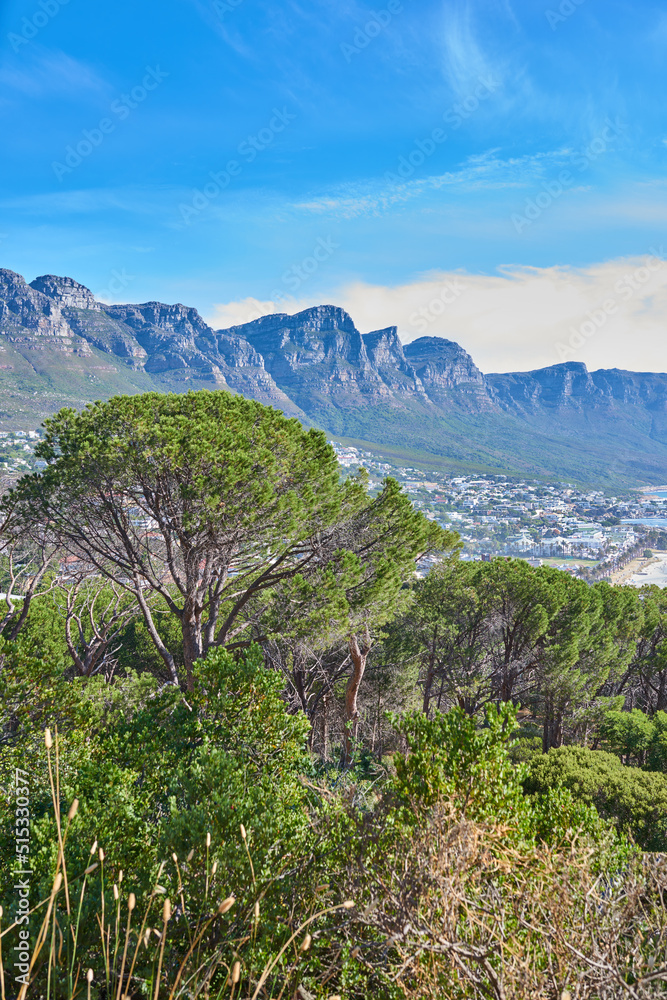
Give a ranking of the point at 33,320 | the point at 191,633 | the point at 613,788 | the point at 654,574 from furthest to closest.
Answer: the point at 33,320 < the point at 654,574 < the point at 191,633 < the point at 613,788

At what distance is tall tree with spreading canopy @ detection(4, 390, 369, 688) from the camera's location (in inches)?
319

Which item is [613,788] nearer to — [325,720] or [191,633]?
[325,720]

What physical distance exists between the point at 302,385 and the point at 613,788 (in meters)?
186

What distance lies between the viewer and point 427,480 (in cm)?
12475

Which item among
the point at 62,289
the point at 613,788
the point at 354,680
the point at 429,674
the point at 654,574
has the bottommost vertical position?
the point at 654,574

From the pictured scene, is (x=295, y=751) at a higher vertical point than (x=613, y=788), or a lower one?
higher

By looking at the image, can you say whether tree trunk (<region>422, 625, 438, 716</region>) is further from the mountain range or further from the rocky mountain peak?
the rocky mountain peak

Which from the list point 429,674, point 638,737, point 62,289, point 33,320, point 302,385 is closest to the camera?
point 638,737

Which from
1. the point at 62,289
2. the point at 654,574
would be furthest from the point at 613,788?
the point at 62,289

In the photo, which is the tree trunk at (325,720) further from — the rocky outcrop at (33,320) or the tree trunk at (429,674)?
the rocky outcrop at (33,320)

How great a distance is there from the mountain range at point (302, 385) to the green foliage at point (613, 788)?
102584mm

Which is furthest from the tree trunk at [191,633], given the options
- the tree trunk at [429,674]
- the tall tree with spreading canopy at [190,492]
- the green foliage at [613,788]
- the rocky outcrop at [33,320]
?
the rocky outcrop at [33,320]

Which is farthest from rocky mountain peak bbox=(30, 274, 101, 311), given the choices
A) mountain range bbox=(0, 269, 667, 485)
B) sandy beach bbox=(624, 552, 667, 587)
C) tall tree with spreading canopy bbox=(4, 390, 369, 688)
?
tall tree with spreading canopy bbox=(4, 390, 369, 688)

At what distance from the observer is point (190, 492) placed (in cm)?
805
